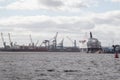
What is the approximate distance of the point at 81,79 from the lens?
70500 mm

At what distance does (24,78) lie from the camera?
72.0 metres

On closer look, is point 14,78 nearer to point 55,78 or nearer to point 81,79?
point 55,78

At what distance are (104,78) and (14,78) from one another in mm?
15730

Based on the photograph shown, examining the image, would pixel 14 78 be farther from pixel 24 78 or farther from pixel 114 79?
pixel 114 79

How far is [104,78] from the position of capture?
72750mm

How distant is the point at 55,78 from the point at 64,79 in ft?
9.31

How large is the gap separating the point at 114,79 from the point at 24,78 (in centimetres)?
1554

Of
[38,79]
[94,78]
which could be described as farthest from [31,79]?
[94,78]

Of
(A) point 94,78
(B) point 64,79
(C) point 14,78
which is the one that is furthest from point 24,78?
(A) point 94,78

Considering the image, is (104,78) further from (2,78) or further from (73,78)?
(2,78)

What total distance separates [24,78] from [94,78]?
12.2 m

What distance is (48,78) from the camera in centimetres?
7312

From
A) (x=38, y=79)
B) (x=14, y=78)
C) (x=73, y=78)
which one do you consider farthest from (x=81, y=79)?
(x=14, y=78)

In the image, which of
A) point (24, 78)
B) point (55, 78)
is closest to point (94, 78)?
point (55, 78)
